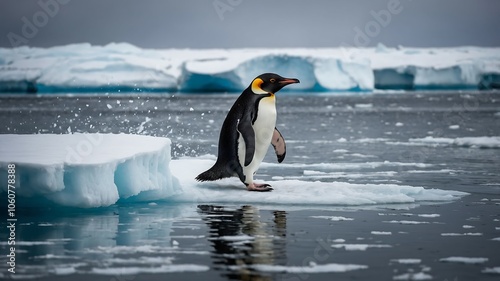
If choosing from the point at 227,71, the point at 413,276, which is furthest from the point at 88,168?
the point at 227,71

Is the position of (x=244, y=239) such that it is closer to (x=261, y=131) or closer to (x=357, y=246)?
(x=357, y=246)

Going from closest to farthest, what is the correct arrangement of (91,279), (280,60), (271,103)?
(91,279)
(271,103)
(280,60)

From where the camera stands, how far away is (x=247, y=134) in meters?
8.79

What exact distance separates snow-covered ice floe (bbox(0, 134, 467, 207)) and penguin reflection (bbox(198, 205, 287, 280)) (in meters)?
0.49

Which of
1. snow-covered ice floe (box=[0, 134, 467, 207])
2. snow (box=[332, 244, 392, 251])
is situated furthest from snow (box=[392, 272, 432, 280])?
snow-covered ice floe (box=[0, 134, 467, 207])

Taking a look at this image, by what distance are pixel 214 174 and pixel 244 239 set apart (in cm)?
272

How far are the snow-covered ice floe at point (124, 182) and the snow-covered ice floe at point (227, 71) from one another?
150ft

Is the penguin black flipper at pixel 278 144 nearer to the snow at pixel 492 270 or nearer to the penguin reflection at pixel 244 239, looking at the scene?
the penguin reflection at pixel 244 239

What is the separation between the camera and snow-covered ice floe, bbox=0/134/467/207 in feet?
24.4

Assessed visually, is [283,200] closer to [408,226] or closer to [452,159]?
[408,226]

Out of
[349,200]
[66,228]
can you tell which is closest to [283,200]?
[349,200]

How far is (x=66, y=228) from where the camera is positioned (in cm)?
705

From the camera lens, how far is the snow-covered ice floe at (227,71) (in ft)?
187

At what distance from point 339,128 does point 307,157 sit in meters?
13.6
